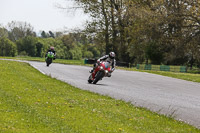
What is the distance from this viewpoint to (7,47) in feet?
332

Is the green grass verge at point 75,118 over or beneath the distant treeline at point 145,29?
beneath

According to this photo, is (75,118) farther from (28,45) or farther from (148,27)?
(28,45)

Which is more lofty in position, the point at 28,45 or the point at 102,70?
the point at 28,45

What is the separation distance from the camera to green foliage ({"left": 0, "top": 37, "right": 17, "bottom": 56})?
331 ft

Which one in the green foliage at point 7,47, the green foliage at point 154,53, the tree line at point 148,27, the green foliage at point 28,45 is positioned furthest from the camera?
the green foliage at point 28,45

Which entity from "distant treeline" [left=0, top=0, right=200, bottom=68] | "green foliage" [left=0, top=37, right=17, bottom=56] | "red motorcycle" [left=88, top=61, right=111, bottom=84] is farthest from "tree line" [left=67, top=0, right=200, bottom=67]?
"green foliage" [left=0, top=37, right=17, bottom=56]

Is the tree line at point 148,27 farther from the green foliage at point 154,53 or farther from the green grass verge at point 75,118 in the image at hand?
the green grass verge at point 75,118

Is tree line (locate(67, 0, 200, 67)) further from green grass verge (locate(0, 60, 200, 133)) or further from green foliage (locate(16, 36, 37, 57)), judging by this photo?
green foliage (locate(16, 36, 37, 57))

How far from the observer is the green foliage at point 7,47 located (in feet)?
331

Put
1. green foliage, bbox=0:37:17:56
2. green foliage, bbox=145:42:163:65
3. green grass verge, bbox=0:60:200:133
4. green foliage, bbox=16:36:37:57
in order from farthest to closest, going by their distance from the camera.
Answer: green foliage, bbox=16:36:37:57 < green foliage, bbox=0:37:17:56 < green foliage, bbox=145:42:163:65 < green grass verge, bbox=0:60:200:133

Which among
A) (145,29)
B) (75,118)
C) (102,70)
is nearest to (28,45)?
(145,29)

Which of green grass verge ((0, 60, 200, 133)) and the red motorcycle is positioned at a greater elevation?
the red motorcycle

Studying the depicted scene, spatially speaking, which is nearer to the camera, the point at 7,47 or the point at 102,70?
the point at 102,70

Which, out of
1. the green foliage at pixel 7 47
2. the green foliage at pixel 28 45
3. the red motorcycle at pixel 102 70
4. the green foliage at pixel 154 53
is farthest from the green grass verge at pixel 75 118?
the green foliage at pixel 28 45
